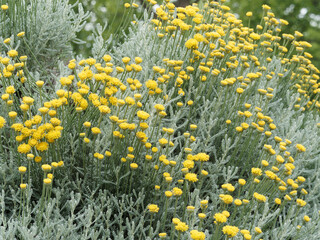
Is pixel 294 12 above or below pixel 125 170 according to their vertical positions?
above

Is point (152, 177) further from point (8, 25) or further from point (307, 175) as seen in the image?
point (8, 25)

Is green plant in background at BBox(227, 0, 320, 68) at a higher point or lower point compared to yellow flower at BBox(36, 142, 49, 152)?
higher

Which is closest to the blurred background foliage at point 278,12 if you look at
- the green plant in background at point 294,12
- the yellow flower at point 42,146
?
the green plant in background at point 294,12

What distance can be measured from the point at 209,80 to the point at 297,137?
0.78 m

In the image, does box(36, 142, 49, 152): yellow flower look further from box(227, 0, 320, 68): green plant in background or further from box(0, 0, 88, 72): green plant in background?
box(227, 0, 320, 68): green plant in background

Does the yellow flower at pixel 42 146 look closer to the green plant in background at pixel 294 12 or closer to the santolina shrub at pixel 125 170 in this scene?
the santolina shrub at pixel 125 170

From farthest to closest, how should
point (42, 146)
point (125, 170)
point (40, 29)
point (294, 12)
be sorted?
point (294, 12) → point (40, 29) → point (125, 170) → point (42, 146)

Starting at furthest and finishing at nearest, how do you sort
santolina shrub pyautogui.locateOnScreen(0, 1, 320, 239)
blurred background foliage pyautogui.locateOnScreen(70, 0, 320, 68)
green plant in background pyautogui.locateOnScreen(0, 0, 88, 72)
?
blurred background foliage pyautogui.locateOnScreen(70, 0, 320, 68) → green plant in background pyautogui.locateOnScreen(0, 0, 88, 72) → santolina shrub pyautogui.locateOnScreen(0, 1, 320, 239)

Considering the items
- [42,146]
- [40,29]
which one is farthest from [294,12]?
[42,146]

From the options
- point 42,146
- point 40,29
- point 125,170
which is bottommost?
point 125,170

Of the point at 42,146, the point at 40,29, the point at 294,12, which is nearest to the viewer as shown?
the point at 42,146

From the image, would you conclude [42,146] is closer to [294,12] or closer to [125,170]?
[125,170]

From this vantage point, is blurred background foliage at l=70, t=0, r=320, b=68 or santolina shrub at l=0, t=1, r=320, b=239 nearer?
santolina shrub at l=0, t=1, r=320, b=239

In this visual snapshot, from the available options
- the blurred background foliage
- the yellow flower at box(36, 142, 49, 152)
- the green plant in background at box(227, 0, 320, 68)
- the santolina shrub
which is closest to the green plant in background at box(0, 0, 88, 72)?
the santolina shrub
